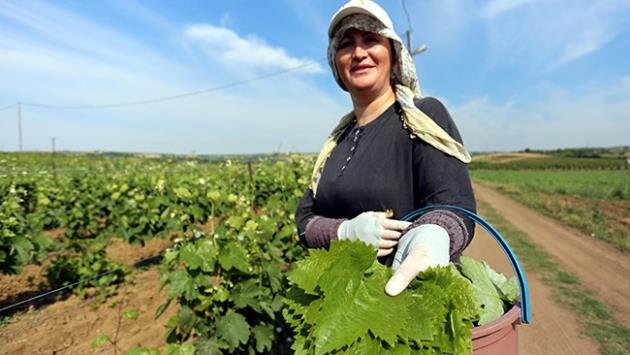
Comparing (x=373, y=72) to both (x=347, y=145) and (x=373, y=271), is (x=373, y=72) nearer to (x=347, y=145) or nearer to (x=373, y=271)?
(x=347, y=145)

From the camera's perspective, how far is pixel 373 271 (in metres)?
1.00

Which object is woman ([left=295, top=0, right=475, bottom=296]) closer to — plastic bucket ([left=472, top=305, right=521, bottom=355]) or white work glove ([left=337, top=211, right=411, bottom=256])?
white work glove ([left=337, top=211, right=411, bottom=256])

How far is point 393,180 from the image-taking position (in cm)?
141

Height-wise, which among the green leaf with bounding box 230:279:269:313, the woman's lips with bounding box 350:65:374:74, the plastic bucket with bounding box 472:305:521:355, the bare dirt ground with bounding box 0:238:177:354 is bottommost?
the bare dirt ground with bounding box 0:238:177:354

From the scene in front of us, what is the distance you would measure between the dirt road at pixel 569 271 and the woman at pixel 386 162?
3404 mm

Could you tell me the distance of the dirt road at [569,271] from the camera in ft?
12.9

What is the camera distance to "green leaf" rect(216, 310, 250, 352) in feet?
8.13

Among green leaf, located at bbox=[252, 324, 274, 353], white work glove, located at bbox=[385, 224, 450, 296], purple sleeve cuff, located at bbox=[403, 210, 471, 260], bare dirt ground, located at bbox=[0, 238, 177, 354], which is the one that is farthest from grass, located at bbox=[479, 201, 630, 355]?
bare dirt ground, located at bbox=[0, 238, 177, 354]

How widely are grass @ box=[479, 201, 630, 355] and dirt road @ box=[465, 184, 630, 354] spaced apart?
4.2 inches

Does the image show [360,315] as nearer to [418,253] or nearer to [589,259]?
[418,253]

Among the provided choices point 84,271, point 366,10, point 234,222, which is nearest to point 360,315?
point 366,10

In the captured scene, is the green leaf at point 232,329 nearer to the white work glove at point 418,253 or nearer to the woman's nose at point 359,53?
the white work glove at point 418,253

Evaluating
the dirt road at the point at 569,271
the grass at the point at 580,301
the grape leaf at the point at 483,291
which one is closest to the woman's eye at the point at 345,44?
the grape leaf at the point at 483,291

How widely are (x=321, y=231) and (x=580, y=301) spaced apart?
17.7 ft
